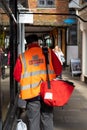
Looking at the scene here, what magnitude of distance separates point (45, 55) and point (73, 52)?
27.9m

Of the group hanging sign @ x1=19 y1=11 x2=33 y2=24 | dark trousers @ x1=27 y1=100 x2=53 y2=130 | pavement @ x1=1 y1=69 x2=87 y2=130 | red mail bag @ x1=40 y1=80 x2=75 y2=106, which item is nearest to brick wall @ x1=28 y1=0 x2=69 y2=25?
pavement @ x1=1 y1=69 x2=87 y2=130

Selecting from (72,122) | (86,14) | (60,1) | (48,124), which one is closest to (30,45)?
(48,124)

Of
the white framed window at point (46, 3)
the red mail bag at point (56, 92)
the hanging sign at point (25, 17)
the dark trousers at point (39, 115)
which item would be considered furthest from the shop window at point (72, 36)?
the red mail bag at point (56, 92)

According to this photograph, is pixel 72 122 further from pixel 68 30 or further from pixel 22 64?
pixel 68 30

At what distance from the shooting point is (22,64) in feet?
22.4

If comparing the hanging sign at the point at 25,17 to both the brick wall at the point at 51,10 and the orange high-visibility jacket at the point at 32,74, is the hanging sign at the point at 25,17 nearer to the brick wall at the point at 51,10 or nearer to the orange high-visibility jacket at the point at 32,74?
the orange high-visibility jacket at the point at 32,74

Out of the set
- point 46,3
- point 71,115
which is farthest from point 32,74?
point 46,3

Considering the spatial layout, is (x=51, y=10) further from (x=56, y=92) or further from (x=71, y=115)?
(x=56, y=92)

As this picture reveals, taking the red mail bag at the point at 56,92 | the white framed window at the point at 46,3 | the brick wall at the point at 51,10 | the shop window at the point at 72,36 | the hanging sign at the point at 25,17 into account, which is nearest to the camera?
the red mail bag at the point at 56,92

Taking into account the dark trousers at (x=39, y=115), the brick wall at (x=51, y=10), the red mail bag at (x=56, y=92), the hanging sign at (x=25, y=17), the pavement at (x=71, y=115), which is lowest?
the pavement at (x=71, y=115)

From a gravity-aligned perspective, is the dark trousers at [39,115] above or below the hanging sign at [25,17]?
below

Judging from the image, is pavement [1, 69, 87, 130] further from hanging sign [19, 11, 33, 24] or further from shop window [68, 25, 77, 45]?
shop window [68, 25, 77, 45]

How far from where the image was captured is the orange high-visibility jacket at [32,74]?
22.3 feet

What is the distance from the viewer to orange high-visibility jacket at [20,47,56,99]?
6801 mm
